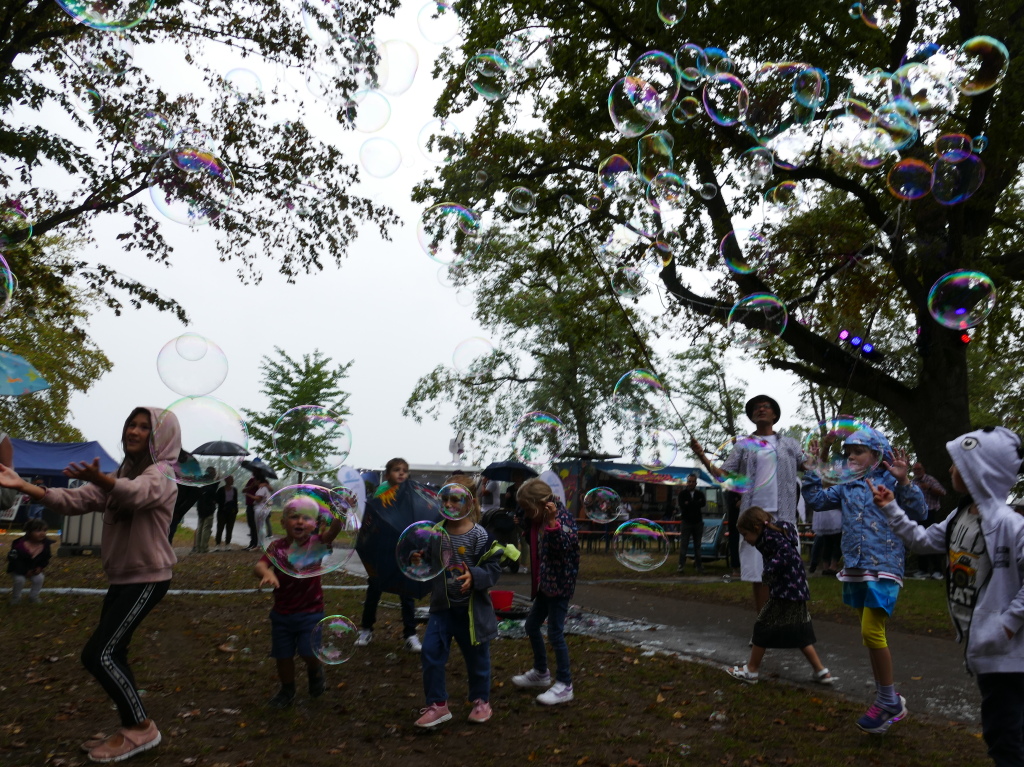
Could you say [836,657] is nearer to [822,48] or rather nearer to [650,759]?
[650,759]

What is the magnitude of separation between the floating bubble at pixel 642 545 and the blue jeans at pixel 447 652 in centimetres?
324

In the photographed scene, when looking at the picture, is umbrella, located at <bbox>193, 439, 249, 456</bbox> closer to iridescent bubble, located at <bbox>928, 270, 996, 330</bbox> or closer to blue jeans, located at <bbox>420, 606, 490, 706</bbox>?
blue jeans, located at <bbox>420, 606, 490, 706</bbox>

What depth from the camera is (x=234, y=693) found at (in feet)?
18.9

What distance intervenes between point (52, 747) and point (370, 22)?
11.9m

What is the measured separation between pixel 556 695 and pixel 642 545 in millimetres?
3577

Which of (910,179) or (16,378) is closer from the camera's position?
(16,378)

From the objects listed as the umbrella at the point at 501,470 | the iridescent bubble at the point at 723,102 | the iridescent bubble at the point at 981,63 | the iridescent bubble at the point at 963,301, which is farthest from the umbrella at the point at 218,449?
the umbrella at the point at 501,470

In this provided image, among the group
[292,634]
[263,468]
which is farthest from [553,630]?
[263,468]

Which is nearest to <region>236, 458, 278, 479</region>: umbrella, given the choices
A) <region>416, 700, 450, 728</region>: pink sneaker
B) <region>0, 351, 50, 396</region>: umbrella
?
<region>0, 351, 50, 396</region>: umbrella

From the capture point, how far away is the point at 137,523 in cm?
439

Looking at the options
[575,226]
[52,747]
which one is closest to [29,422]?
[575,226]

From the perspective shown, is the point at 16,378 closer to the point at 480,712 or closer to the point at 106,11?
the point at 480,712

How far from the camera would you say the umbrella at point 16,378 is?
539 centimetres

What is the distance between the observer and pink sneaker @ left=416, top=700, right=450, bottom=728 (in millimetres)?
4879
